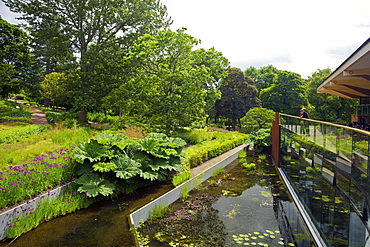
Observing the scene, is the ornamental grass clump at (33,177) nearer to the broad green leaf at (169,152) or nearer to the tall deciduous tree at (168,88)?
the broad green leaf at (169,152)

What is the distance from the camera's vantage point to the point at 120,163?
6.21 metres

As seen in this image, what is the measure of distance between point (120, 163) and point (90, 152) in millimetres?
828

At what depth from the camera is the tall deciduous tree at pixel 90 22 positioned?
53.2 ft

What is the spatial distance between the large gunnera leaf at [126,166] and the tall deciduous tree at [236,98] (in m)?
21.7

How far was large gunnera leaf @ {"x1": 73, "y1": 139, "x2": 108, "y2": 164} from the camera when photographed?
5.74 m

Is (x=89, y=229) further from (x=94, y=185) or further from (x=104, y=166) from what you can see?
(x=104, y=166)

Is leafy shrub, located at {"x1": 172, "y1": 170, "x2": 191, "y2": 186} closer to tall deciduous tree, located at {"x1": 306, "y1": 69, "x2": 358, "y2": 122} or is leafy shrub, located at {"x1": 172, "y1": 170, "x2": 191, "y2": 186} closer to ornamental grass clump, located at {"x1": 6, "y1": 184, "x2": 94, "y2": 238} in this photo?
ornamental grass clump, located at {"x1": 6, "y1": 184, "x2": 94, "y2": 238}

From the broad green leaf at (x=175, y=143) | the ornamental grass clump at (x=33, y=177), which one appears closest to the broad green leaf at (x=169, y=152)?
the broad green leaf at (x=175, y=143)

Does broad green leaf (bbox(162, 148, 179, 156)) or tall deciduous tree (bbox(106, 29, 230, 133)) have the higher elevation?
tall deciduous tree (bbox(106, 29, 230, 133))

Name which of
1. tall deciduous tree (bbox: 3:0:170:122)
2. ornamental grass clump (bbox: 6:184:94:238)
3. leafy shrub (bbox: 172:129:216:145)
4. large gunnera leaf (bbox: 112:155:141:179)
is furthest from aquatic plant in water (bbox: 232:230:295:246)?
tall deciduous tree (bbox: 3:0:170:122)

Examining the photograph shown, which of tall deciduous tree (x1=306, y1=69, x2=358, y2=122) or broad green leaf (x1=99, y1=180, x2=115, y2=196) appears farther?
tall deciduous tree (x1=306, y1=69, x2=358, y2=122)

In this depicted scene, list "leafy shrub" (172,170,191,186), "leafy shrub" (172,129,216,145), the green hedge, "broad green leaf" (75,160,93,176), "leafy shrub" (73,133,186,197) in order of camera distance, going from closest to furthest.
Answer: "leafy shrub" (73,133,186,197) < "broad green leaf" (75,160,93,176) < "leafy shrub" (172,170,191,186) < the green hedge < "leafy shrub" (172,129,216,145)

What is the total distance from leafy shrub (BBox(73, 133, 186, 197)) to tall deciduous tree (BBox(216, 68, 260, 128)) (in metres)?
20.2

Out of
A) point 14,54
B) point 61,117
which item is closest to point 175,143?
point 61,117
